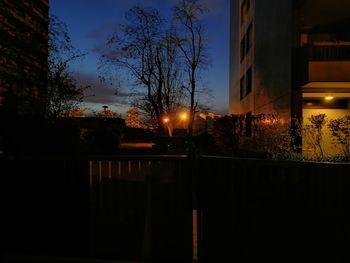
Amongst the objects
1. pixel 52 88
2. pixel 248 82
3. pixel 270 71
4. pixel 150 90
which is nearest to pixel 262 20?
pixel 270 71

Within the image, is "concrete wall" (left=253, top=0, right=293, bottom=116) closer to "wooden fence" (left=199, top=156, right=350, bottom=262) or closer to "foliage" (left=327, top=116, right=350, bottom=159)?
"foliage" (left=327, top=116, right=350, bottom=159)

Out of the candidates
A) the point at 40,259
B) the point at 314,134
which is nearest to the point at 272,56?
the point at 314,134

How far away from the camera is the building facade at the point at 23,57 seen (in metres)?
8.70

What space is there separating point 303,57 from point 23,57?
9.78 m

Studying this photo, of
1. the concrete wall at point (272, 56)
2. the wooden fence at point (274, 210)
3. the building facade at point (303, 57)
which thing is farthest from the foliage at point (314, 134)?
the wooden fence at point (274, 210)

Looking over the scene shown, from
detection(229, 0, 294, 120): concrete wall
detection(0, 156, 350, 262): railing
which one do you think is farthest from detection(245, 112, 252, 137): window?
detection(0, 156, 350, 262): railing

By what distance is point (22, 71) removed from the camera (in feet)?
30.8

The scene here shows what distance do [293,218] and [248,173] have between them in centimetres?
65

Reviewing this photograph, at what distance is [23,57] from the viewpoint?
9070 mm

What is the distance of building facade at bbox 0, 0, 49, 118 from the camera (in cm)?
870

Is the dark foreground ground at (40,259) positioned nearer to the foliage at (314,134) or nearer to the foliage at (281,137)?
the foliage at (281,137)

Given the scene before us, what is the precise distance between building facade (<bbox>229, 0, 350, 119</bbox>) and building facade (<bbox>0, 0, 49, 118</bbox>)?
924 centimetres

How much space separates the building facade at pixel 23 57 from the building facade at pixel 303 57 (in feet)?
30.3

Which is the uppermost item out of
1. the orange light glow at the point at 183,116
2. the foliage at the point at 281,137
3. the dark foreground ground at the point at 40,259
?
the orange light glow at the point at 183,116
